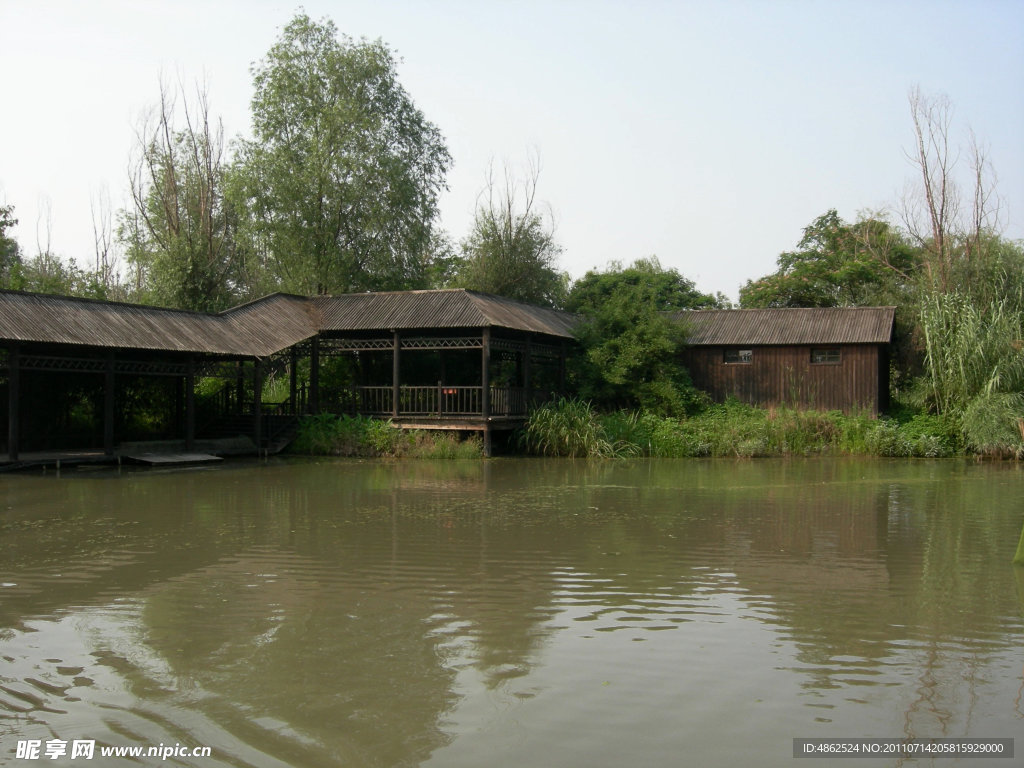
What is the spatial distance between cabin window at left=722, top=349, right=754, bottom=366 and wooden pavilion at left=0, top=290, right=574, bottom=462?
206 inches

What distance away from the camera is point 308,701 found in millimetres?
5781

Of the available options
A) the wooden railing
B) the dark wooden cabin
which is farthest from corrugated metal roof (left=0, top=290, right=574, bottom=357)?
the dark wooden cabin

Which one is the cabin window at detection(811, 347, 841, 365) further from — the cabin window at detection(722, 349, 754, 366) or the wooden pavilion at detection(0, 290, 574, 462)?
the wooden pavilion at detection(0, 290, 574, 462)

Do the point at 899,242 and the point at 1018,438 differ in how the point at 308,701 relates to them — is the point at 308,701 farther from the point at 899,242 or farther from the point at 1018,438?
the point at 899,242

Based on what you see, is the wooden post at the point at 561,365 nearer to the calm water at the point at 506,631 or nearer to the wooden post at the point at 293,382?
the wooden post at the point at 293,382

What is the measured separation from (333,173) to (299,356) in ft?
38.5

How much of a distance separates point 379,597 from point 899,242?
108 feet

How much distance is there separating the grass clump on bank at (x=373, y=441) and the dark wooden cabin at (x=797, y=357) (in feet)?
29.6

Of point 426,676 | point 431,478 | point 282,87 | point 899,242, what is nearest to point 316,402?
point 431,478

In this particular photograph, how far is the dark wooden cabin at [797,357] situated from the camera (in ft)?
88.9

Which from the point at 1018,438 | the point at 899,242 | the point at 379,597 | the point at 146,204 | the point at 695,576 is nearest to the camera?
the point at 379,597

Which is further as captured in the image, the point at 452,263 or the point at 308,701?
the point at 452,263

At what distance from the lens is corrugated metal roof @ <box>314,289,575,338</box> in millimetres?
24312

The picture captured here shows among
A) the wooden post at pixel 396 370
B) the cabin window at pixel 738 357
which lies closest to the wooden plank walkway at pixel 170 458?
the wooden post at pixel 396 370
